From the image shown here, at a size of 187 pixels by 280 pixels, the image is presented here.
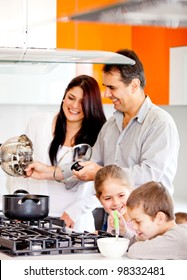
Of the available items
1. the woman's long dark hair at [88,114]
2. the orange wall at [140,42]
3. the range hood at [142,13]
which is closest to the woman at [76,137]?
the woman's long dark hair at [88,114]

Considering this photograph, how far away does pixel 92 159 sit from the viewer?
4.20m

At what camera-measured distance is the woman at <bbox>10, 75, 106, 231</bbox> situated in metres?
4.30

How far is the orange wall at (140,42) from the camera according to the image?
17.7 ft

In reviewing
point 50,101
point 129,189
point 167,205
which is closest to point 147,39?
point 50,101

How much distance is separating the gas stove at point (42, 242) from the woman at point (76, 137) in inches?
42.8

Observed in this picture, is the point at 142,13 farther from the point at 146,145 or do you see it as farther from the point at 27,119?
the point at 27,119

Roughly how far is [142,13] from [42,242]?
1.01 m

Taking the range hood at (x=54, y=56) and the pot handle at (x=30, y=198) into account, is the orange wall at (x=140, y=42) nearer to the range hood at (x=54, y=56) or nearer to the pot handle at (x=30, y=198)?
the range hood at (x=54, y=56)

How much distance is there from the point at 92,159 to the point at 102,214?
1.80 ft

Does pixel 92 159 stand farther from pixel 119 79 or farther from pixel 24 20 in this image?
pixel 24 20

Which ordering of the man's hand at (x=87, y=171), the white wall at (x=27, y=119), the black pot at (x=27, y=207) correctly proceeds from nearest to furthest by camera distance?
the black pot at (x=27, y=207) → the man's hand at (x=87, y=171) → the white wall at (x=27, y=119)

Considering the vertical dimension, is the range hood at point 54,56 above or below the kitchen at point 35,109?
above

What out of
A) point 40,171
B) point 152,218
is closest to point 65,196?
point 40,171

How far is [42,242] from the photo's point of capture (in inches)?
110
